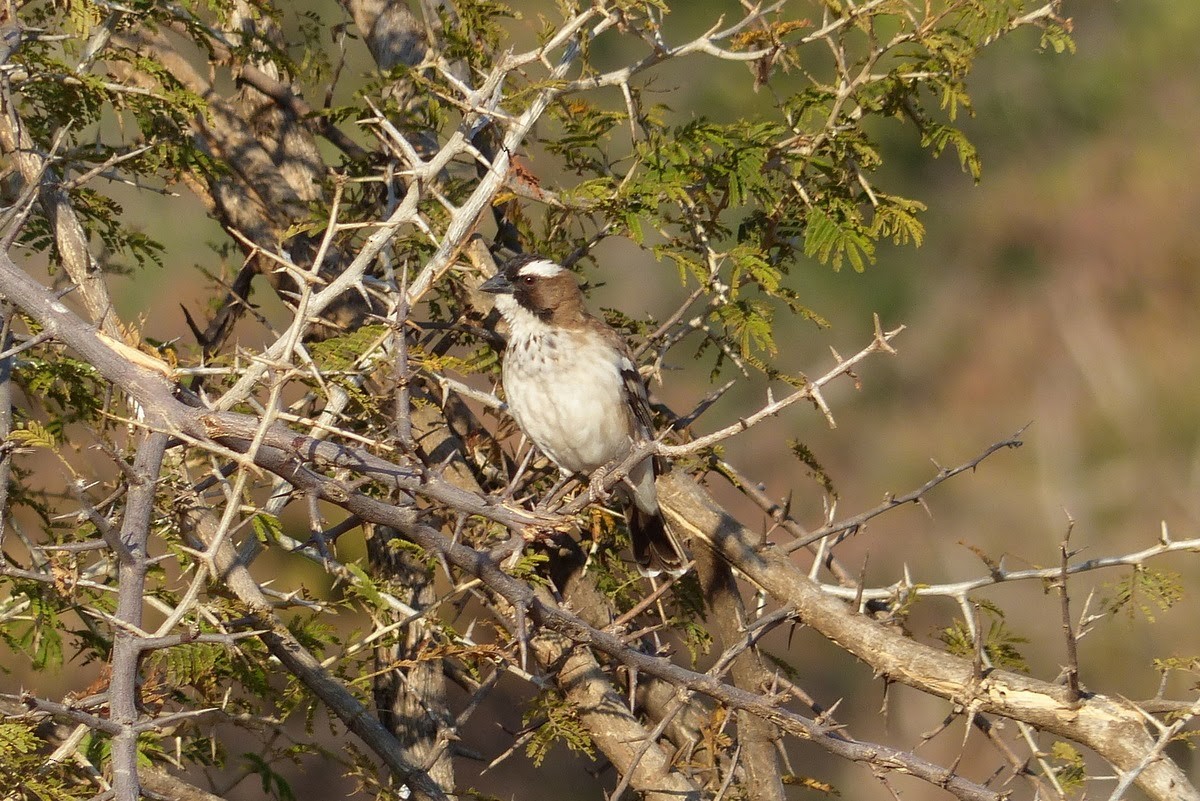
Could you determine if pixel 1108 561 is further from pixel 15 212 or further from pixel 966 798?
pixel 15 212

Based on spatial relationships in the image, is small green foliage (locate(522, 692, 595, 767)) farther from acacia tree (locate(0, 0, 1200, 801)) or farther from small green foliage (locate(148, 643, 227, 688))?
small green foliage (locate(148, 643, 227, 688))

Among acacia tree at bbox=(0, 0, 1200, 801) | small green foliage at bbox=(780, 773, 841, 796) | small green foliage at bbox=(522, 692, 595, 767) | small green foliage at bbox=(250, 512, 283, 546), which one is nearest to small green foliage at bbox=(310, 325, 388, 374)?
acacia tree at bbox=(0, 0, 1200, 801)

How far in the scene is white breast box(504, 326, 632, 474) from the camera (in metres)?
3.48

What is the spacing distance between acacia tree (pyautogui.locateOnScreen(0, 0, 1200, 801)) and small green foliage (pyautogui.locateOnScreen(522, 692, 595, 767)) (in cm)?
1

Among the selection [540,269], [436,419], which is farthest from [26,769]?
[540,269]

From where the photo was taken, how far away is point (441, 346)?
134 inches

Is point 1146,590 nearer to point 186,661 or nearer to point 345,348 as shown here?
point 345,348

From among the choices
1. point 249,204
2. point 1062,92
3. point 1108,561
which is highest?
point 249,204

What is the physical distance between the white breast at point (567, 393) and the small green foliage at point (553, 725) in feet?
2.26

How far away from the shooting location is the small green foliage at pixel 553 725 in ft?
9.60

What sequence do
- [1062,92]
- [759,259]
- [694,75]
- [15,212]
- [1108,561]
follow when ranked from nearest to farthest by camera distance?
[15,212] < [1108,561] < [759,259] < [694,75] < [1062,92]

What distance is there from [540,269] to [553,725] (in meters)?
1.19

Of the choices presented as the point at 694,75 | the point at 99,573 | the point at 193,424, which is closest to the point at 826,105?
the point at 193,424

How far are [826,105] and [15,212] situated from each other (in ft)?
5.90
